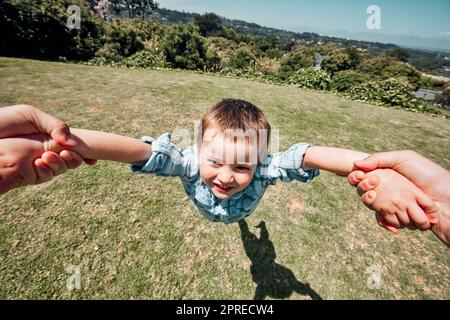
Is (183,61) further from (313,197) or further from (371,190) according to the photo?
(371,190)

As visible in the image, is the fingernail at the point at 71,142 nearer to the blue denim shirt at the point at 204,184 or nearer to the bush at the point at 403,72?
the blue denim shirt at the point at 204,184

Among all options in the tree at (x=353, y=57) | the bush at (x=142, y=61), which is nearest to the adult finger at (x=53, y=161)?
the bush at (x=142, y=61)

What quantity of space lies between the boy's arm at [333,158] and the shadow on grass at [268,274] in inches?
86.8

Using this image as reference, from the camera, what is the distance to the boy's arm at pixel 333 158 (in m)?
1.61

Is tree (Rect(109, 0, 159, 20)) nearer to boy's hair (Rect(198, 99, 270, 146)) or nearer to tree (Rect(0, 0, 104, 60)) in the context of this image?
tree (Rect(0, 0, 104, 60))

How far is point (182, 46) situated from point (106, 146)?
1293 inches

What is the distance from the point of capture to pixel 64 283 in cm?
301

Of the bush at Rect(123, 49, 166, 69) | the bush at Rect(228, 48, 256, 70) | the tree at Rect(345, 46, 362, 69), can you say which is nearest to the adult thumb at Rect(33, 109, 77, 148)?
the bush at Rect(123, 49, 166, 69)

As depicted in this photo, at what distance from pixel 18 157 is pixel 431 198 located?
209 centimetres

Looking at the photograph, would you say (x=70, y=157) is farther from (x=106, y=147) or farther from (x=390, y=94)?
(x=390, y=94)

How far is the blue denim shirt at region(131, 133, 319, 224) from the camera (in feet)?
6.08

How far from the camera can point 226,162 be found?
1870 mm

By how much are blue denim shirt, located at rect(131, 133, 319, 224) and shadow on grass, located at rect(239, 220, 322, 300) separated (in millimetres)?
1335
